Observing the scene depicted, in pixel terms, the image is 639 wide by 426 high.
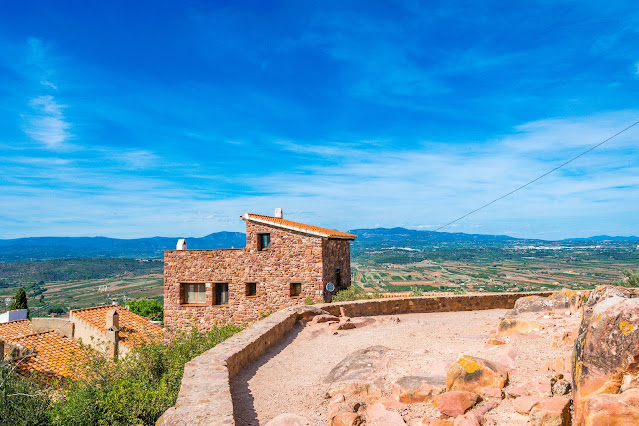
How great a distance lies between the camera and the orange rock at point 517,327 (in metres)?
7.50

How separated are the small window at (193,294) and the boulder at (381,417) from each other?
15.5m

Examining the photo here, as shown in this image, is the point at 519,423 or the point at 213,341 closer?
the point at 519,423

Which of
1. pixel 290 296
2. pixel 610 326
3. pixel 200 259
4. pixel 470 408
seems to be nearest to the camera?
pixel 610 326

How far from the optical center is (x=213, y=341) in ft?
31.7

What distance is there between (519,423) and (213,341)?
7136 mm

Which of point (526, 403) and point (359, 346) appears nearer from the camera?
point (526, 403)

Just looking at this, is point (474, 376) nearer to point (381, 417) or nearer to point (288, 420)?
point (381, 417)

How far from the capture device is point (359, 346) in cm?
832

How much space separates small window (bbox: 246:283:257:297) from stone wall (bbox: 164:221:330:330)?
0.48 ft

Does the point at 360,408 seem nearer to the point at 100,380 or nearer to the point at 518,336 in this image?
the point at 518,336

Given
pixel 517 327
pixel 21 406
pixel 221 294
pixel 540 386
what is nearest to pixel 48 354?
pixel 221 294

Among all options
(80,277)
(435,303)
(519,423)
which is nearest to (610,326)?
(519,423)

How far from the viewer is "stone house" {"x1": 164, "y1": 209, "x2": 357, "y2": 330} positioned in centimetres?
1755

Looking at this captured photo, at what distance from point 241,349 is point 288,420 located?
2497mm
